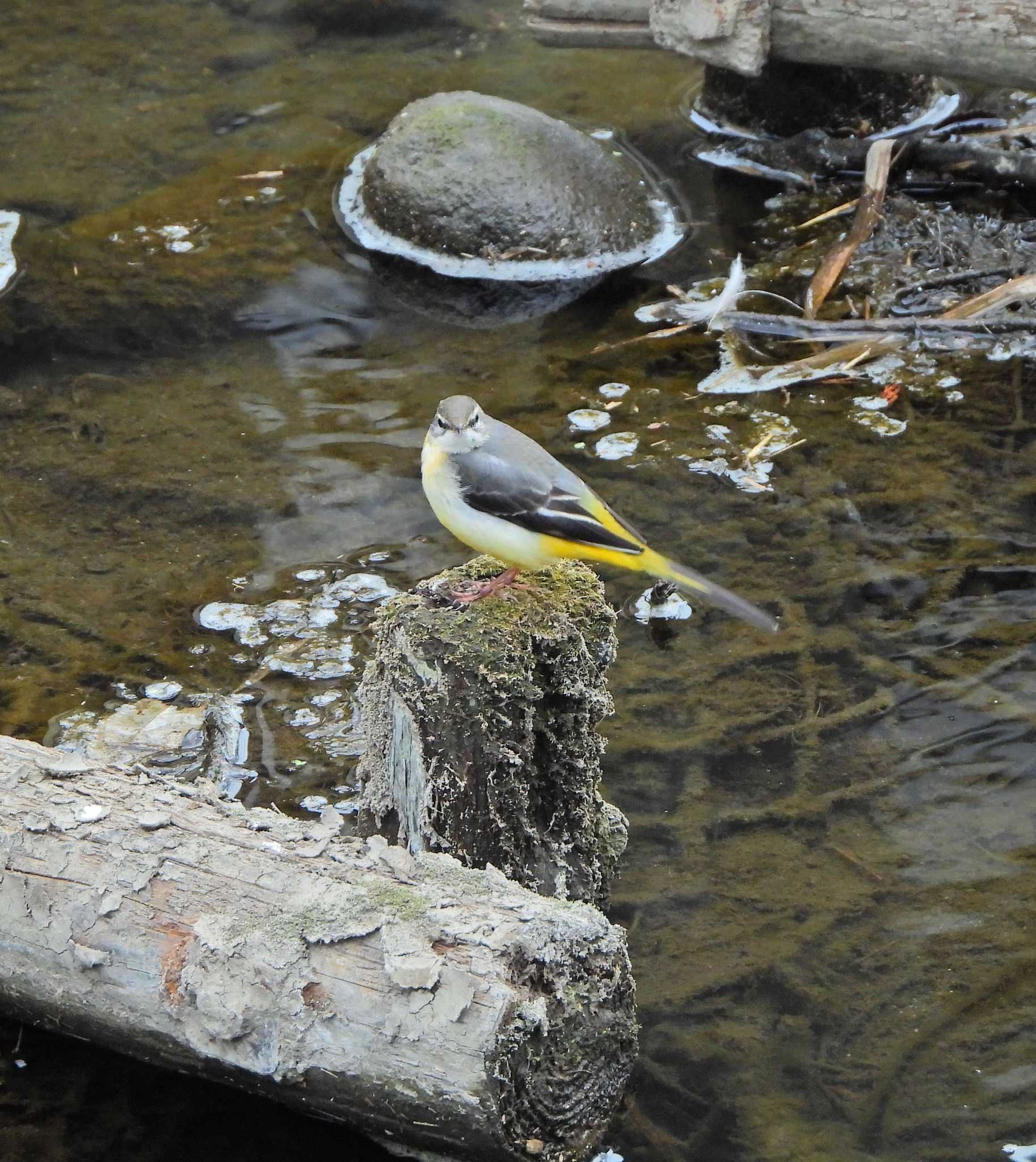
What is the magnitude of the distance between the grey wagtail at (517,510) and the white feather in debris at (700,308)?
4.09 meters

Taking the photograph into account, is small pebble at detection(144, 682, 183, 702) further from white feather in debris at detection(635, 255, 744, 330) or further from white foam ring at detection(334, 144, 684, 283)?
white foam ring at detection(334, 144, 684, 283)

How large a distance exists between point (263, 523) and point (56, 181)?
15.1 ft

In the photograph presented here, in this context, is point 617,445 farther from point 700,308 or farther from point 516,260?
point 516,260

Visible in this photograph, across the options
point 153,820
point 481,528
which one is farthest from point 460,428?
point 153,820

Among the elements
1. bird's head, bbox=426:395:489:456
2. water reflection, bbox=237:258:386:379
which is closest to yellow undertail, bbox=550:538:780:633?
bird's head, bbox=426:395:489:456

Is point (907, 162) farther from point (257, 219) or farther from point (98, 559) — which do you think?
point (98, 559)

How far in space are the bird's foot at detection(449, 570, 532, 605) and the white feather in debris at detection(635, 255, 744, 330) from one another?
14.1ft

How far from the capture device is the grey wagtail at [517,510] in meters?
4.47

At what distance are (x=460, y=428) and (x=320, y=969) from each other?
187 centimetres

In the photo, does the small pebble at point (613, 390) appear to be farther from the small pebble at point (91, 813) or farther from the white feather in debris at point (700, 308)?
the small pebble at point (91, 813)

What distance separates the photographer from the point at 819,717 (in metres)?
5.69

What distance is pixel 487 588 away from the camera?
14.8ft

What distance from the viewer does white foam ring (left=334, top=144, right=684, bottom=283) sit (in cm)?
914

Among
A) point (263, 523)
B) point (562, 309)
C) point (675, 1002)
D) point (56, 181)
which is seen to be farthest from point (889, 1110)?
point (56, 181)
